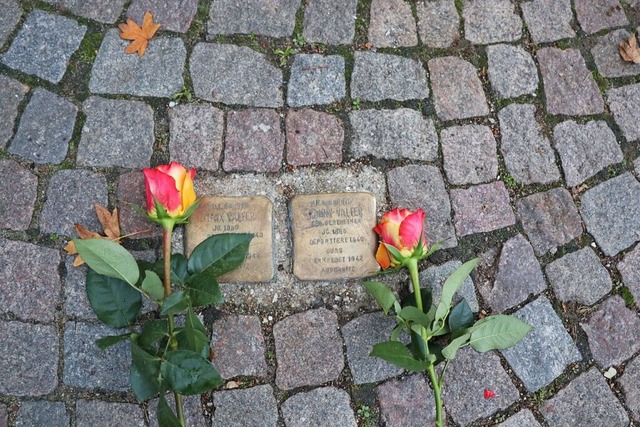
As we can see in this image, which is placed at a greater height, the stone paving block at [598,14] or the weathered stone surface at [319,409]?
the stone paving block at [598,14]

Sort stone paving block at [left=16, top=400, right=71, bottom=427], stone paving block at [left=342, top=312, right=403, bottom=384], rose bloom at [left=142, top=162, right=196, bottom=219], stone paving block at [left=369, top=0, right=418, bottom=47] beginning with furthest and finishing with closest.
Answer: stone paving block at [left=369, top=0, right=418, bottom=47]
stone paving block at [left=342, top=312, right=403, bottom=384]
stone paving block at [left=16, top=400, right=71, bottom=427]
rose bloom at [left=142, top=162, right=196, bottom=219]

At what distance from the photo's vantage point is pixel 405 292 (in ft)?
7.36

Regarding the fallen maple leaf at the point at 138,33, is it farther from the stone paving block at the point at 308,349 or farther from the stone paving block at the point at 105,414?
the stone paving block at the point at 105,414

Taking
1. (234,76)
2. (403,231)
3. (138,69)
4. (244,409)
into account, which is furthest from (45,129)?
(403,231)

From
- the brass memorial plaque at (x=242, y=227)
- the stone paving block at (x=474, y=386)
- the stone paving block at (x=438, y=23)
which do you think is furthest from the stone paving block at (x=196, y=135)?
the stone paving block at (x=474, y=386)

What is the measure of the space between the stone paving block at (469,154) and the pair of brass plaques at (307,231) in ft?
1.23

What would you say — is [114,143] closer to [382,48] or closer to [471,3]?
[382,48]

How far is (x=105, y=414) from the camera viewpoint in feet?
6.93

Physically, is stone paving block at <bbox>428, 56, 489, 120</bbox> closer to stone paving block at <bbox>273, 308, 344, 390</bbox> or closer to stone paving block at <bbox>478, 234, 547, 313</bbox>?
stone paving block at <bbox>478, 234, 547, 313</bbox>

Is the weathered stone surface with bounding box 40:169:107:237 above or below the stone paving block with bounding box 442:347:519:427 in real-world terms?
above

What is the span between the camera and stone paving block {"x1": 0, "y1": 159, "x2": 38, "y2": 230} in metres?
2.17

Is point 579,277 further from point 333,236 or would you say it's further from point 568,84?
point 333,236

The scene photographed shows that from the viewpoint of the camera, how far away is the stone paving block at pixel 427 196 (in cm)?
229

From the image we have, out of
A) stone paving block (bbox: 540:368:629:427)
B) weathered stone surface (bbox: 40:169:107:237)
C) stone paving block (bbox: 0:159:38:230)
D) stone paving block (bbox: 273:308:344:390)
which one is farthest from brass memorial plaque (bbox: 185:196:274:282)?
stone paving block (bbox: 540:368:629:427)
